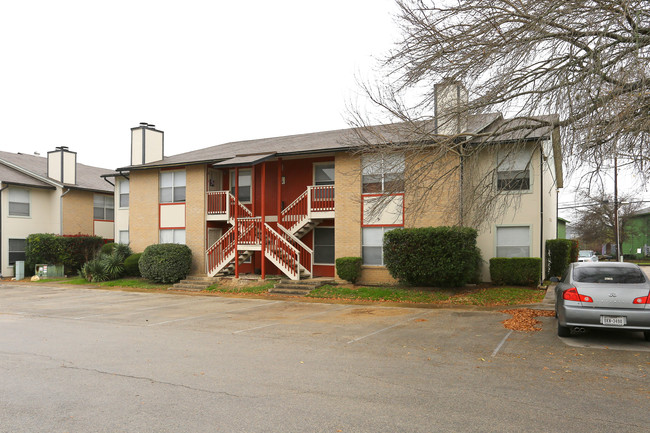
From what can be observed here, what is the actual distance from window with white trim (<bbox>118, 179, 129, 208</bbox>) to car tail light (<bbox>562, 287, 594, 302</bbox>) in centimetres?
2454

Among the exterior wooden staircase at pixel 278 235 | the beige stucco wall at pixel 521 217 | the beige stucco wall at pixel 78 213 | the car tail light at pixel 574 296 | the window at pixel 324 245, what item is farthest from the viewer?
the beige stucco wall at pixel 78 213

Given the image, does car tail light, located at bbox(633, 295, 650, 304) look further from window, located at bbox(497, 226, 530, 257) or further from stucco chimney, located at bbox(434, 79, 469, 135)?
window, located at bbox(497, 226, 530, 257)

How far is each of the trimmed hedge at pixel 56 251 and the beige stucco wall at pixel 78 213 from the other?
232cm

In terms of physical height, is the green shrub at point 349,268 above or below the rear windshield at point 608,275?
below

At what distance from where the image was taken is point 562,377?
6852mm

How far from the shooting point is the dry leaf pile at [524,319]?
35.3 feet

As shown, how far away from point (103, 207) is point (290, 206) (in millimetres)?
18158

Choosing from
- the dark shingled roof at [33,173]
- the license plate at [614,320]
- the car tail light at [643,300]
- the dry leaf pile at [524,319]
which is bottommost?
the dry leaf pile at [524,319]

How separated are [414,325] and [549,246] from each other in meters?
11.6

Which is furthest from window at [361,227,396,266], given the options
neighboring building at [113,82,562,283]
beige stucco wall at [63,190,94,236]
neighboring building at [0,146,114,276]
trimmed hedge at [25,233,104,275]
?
neighboring building at [0,146,114,276]

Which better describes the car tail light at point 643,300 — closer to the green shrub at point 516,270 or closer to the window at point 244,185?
the green shrub at point 516,270

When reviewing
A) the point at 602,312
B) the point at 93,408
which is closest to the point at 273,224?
the point at 602,312

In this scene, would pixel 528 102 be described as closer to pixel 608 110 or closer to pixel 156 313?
pixel 608 110

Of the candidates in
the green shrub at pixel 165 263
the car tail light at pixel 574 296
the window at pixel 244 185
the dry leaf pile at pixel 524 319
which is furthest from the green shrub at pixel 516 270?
the green shrub at pixel 165 263
